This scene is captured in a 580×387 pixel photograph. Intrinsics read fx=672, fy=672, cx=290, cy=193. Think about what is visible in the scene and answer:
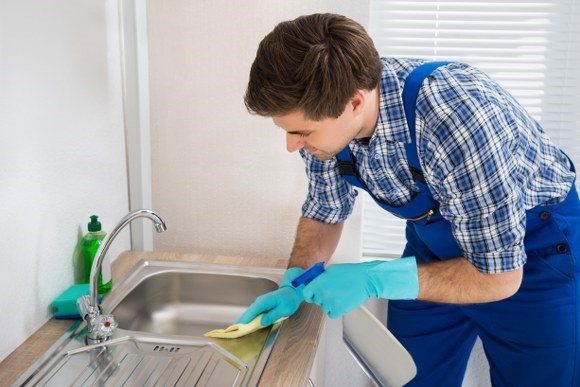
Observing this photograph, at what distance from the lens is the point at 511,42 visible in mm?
2021

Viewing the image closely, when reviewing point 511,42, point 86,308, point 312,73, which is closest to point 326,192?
point 312,73

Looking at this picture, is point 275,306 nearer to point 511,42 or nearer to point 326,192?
point 326,192

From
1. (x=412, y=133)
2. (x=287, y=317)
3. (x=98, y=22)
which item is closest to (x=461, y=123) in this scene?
(x=412, y=133)

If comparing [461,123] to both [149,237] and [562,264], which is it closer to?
[562,264]

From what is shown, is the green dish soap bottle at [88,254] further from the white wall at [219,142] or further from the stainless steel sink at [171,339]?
the white wall at [219,142]

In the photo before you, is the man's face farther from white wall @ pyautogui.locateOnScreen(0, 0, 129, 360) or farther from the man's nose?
white wall @ pyautogui.locateOnScreen(0, 0, 129, 360)

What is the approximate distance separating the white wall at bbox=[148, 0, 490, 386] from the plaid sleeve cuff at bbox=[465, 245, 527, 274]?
0.71 m

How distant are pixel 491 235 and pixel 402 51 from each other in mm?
929

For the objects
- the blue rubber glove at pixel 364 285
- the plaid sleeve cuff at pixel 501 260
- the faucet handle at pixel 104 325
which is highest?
the plaid sleeve cuff at pixel 501 260

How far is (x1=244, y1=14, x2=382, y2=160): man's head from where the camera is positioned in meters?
1.21

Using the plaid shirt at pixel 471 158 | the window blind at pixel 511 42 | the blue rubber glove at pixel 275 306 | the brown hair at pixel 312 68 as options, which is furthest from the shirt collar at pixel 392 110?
the window blind at pixel 511 42

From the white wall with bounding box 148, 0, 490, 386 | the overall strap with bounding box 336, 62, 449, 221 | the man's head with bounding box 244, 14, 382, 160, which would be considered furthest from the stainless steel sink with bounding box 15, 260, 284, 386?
the man's head with bounding box 244, 14, 382, 160

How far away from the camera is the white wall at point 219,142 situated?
6.38 feet

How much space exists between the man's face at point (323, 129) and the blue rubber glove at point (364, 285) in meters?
0.26
